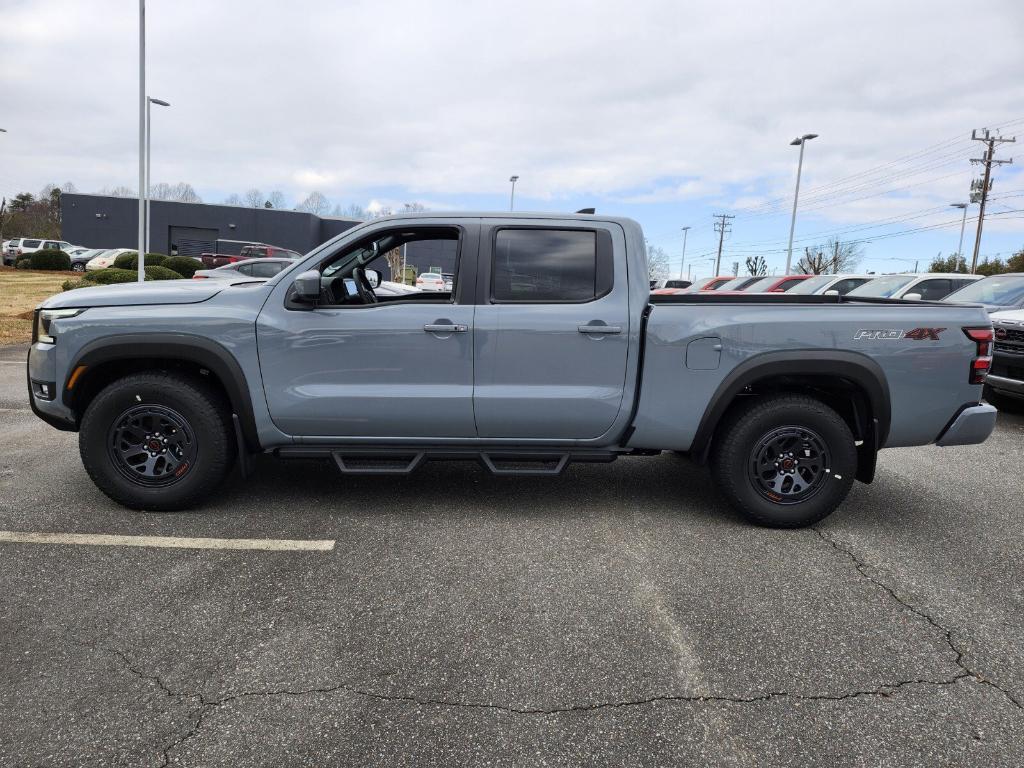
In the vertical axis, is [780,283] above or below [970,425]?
above

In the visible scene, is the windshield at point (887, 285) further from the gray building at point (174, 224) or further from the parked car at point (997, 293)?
the gray building at point (174, 224)

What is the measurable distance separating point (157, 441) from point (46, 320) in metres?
1.00

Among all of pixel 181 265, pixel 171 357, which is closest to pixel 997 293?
pixel 171 357

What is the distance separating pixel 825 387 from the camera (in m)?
4.51

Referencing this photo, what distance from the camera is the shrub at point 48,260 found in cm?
3462

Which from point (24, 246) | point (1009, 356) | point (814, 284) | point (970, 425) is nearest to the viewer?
point (970, 425)

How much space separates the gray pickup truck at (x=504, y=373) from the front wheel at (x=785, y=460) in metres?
0.01

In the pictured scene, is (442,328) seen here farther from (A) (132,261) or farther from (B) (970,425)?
(A) (132,261)

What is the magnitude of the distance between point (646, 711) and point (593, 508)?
2225 millimetres

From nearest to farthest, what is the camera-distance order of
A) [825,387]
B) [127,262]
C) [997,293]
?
[825,387]
[997,293]
[127,262]

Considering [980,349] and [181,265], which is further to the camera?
[181,265]

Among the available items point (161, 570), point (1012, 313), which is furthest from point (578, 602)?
point (1012, 313)

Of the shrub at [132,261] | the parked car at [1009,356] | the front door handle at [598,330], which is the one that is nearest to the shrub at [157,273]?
the shrub at [132,261]

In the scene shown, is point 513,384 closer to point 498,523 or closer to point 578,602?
point 498,523
